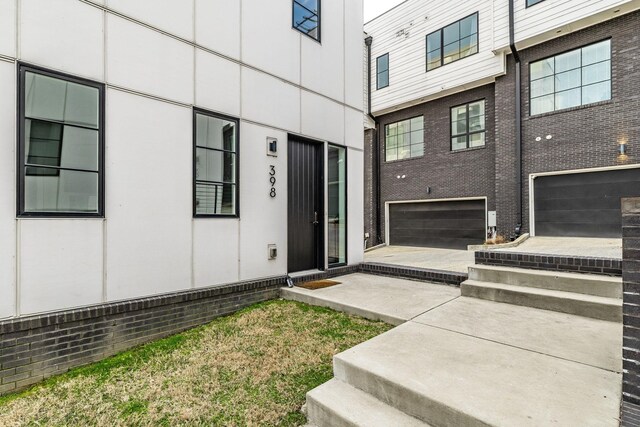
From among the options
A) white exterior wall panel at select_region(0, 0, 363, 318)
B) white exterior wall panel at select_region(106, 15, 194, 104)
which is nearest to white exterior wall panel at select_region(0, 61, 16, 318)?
white exterior wall panel at select_region(0, 0, 363, 318)

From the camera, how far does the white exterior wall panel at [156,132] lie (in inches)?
110

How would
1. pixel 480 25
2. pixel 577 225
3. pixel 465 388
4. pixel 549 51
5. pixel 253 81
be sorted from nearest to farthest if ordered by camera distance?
pixel 465 388 < pixel 253 81 < pixel 577 225 < pixel 549 51 < pixel 480 25

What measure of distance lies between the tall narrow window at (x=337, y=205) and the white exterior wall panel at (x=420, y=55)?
679 centimetres

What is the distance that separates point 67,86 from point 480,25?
11269 mm

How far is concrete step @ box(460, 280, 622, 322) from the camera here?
313cm

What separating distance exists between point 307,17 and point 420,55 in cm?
757

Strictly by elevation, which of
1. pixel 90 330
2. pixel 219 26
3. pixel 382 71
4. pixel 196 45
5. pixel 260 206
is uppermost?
pixel 382 71

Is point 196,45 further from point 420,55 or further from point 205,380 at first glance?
point 420,55

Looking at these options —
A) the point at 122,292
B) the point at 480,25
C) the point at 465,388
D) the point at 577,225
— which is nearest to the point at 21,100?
the point at 122,292

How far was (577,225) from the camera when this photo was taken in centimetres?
805

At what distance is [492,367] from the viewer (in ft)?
7.42

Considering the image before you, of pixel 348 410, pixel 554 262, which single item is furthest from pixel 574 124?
pixel 348 410

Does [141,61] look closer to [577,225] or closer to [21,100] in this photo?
[21,100]

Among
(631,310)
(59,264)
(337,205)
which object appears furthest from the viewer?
(337,205)
